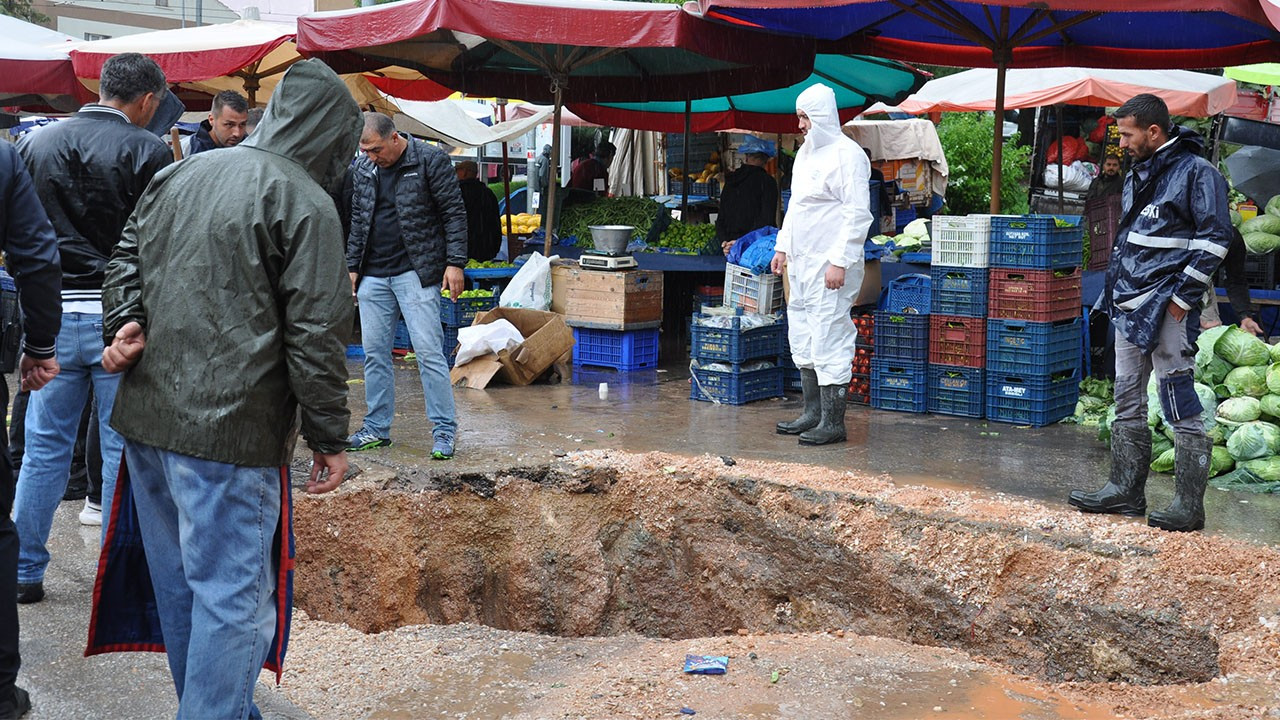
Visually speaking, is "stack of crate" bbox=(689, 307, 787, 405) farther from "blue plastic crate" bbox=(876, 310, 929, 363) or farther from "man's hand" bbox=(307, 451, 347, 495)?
"man's hand" bbox=(307, 451, 347, 495)

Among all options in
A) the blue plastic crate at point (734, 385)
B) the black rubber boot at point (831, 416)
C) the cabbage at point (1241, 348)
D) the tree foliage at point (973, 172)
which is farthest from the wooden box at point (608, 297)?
the tree foliage at point (973, 172)

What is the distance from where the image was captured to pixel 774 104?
49.6ft

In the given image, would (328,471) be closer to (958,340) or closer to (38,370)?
(38,370)

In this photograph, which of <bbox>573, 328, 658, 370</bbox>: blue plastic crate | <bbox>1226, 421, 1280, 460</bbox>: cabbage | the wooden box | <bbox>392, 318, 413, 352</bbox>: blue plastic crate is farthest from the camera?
<bbox>392, 318, 413, 352</bbox>: blue plastic crate

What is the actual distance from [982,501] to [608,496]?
212 cm

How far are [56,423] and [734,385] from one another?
532 cm

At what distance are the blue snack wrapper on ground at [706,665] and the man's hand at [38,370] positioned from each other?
114 inches

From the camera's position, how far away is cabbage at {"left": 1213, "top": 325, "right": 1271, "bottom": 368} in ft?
22.9

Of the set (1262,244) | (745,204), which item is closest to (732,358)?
(745,204)

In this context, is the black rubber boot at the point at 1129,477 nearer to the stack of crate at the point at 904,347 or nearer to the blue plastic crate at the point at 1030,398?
the blue plastic crate at the point at 1030,398

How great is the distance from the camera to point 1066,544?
217 inches

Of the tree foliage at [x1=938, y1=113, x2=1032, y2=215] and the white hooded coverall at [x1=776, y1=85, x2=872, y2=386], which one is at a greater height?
the tree foliage at [x1=938, y1=113, x2=1032, y2=215]

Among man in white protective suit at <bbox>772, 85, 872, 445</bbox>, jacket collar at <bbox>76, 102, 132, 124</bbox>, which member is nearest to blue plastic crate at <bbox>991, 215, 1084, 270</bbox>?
man in white protective suit at <bbox>772, 85, 872, 445</bbox>

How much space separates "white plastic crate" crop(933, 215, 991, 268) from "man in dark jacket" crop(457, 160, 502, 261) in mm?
6056
